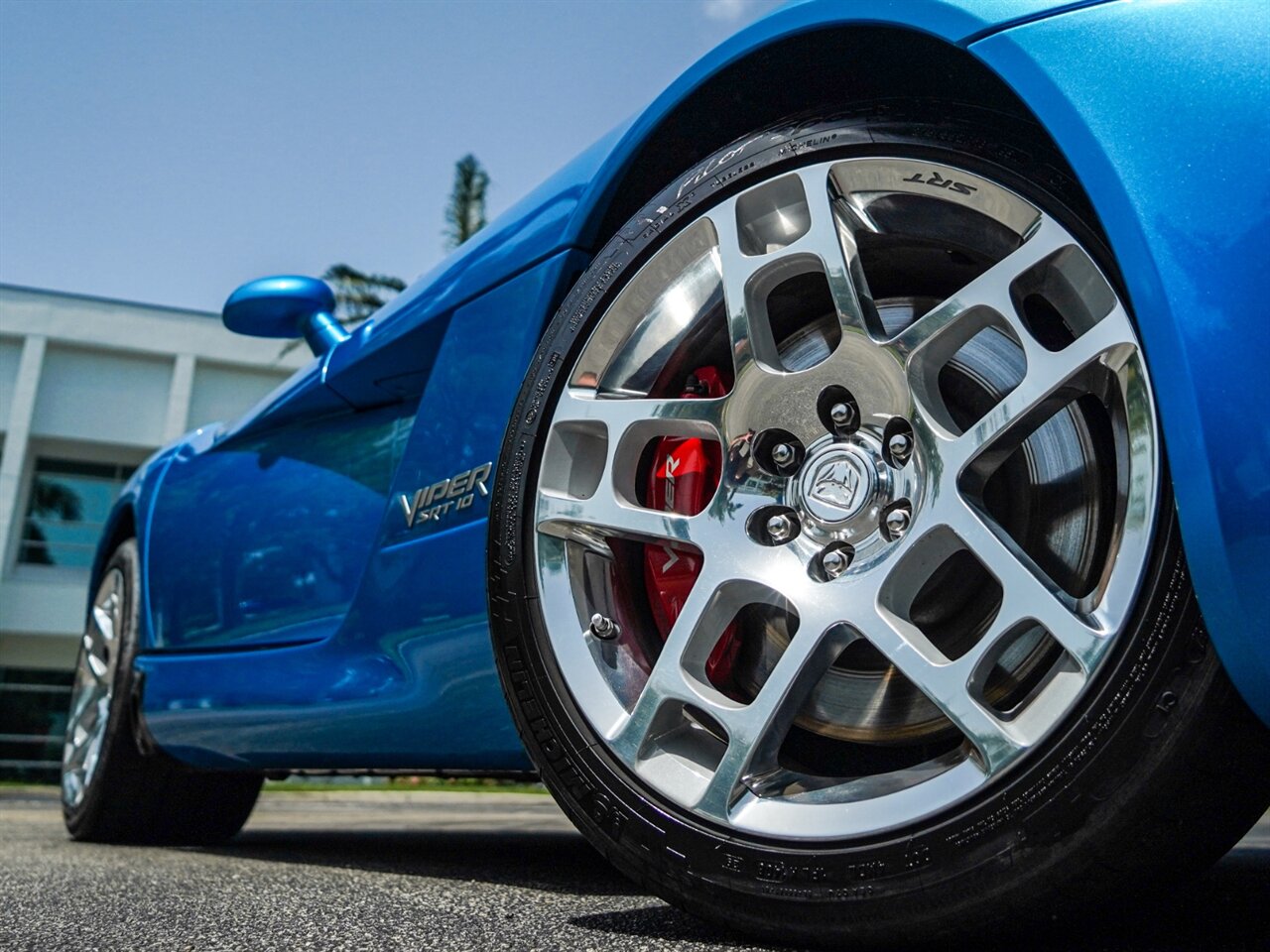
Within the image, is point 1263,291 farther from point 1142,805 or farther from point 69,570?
point 69,570

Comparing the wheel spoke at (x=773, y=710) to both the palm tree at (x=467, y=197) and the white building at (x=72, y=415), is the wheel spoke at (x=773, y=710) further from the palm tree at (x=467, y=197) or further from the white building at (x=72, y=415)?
the white building at (x=72, y=415)

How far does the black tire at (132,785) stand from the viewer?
119 inches

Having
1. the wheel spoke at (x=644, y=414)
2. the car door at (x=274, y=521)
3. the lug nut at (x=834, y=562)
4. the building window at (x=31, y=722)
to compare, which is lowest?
the building window at (x=31, y=722)

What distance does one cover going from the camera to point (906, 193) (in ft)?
4.49

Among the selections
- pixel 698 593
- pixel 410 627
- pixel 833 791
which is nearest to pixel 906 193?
pixel 698 593

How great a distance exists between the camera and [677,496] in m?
1.60

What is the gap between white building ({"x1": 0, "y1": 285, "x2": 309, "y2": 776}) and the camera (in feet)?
72.2

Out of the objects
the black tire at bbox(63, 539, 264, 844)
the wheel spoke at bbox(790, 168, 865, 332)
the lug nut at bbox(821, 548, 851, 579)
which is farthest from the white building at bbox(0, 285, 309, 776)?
the lug nut at bbox(821, 548, 851, 579)

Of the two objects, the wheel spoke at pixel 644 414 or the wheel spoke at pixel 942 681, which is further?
Answer: the wheel spoke at pixel 644 414

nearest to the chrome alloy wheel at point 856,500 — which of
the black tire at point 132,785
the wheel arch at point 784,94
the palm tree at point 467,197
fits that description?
the wheel arch at point 784,94

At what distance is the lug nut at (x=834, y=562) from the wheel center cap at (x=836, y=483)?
0.03 meters

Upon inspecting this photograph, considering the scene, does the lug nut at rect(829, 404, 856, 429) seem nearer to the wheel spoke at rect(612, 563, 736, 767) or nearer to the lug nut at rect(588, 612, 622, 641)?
the wheel spoke at rect(612, 563, 736, 767)

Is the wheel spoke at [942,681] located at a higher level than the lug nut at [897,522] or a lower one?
lower

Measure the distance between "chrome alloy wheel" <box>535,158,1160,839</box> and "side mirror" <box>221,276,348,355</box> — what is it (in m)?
1.39
